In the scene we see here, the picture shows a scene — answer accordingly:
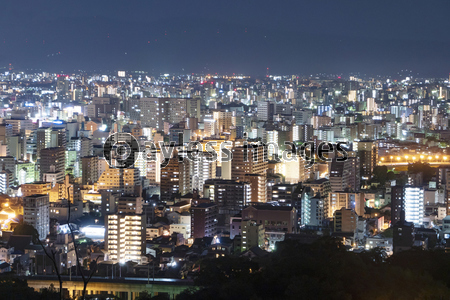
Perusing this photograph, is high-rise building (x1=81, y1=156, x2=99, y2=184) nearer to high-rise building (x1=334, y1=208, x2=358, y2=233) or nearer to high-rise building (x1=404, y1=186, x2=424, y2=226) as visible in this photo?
high-rise building (x1=334, y1=208, x2=358, y2=233)

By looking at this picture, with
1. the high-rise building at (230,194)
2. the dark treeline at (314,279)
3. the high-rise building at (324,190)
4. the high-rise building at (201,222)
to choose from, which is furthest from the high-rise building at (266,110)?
the dark treeline at (314,279)

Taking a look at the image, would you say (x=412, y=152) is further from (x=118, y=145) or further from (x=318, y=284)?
(x=318, y=284)

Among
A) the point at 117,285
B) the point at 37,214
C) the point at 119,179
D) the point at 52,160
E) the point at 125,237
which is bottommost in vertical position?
the point at 117,285

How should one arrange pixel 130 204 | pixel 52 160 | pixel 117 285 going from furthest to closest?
pixel 52 160
pixel 130 204
pixel 117 285

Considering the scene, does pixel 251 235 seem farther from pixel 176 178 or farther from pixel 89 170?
pixel 89 170

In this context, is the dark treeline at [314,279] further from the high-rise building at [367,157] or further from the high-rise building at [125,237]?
the high-rise building at [367,157]

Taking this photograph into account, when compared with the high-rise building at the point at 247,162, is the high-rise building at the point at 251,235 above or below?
below

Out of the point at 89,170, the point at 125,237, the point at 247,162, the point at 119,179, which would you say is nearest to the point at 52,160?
the point at 89,170
